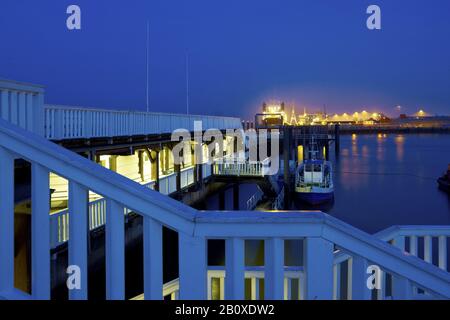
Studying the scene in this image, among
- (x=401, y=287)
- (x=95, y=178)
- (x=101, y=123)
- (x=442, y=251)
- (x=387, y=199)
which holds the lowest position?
(x=387, y=199)

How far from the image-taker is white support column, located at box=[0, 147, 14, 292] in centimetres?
206

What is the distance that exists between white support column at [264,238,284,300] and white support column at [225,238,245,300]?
12 cm

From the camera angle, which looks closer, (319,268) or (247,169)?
(319,268)

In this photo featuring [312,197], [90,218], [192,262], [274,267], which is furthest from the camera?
[312,197]

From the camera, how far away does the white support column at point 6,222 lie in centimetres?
206

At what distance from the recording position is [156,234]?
6.59 feet

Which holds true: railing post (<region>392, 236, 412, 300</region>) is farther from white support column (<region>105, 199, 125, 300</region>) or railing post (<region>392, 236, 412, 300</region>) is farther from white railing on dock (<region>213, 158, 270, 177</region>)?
white railing on dock (<region>213, 158, 270, 177</region>)

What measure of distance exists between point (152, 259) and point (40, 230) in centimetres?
57

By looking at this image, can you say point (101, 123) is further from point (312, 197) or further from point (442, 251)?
point (312, 197)

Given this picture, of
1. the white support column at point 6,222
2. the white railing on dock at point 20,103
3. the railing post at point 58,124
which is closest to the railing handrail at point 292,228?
the white support column at point 6,222

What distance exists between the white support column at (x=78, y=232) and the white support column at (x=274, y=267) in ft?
2.83

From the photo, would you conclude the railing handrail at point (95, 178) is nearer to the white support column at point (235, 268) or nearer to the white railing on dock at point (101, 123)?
the white support column at point (235, 268)

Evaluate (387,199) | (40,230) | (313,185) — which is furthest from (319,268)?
(387,199)
